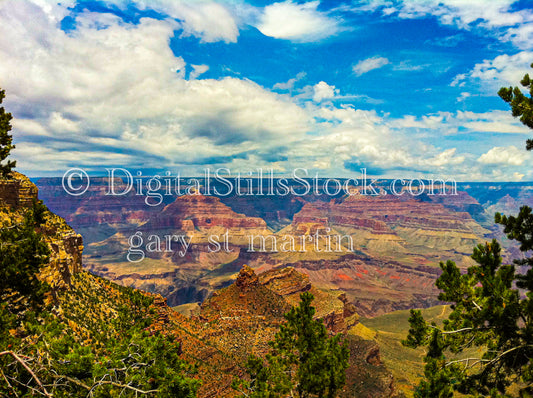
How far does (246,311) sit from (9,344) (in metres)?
50.9

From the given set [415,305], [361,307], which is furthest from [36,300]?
[415,305]

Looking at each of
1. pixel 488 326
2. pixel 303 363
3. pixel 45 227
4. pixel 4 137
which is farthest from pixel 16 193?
pixel 488 326

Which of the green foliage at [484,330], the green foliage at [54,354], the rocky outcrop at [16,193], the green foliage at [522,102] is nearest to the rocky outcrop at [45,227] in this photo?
the rocky outcrop at [16,193]

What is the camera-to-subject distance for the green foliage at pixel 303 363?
1656 cm

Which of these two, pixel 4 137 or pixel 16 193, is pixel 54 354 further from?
pixel 16 193

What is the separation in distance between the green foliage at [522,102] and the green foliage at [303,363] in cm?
1423

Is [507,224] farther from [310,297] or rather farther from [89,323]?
[89,323]

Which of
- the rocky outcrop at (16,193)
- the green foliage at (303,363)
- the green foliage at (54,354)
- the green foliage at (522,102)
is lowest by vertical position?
the green foliage at (303,363)

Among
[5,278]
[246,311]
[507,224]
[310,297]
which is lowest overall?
[246,311]

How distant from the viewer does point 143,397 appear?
31.2 ft

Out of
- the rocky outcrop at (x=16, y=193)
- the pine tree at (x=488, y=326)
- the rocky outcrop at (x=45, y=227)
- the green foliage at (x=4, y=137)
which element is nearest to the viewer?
the pine tree at (x=488, y=326)

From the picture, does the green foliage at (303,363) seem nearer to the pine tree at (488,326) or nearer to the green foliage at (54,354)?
the green foliage at (54,354)

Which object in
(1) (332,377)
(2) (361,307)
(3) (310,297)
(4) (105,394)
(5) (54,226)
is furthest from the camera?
(2) (361,307)

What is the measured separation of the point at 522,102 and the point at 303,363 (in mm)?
17103
